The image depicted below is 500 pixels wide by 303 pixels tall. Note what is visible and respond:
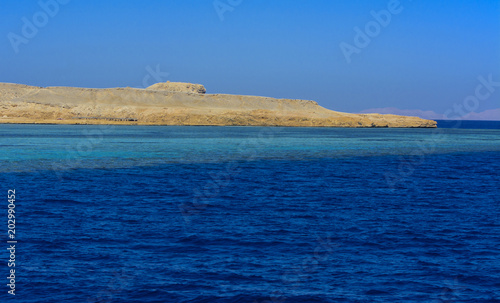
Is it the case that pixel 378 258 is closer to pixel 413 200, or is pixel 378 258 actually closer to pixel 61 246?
pixel 61 246

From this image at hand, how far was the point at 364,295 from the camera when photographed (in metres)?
15.9

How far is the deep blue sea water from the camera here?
53.1 ft

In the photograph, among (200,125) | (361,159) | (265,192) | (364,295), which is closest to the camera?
(364,295)

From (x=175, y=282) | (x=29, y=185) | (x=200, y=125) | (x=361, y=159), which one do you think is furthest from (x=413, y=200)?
(x=200, y=125)

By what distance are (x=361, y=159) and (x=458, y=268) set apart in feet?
152

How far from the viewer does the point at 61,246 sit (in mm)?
19953

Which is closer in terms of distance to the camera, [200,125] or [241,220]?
[241,220]

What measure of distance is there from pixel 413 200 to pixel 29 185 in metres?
23.9

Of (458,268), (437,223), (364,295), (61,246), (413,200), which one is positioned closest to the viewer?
(364,295)

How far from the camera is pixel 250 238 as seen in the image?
21.8m

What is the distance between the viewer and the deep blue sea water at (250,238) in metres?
16.2

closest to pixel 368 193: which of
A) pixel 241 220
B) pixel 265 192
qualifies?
pixel 265 192

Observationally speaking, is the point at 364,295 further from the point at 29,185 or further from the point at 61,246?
the point at 29,185

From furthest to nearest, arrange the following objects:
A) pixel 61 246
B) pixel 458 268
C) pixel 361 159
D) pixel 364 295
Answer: pixel 361 159, pixel 61 246, pixel 458 268, pixel 364 295
